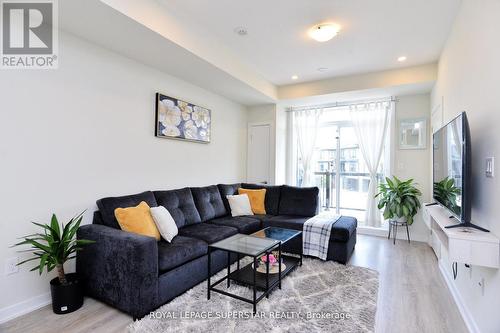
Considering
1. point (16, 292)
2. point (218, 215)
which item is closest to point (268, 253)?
point (218, 215)

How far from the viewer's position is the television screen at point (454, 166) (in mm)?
1741

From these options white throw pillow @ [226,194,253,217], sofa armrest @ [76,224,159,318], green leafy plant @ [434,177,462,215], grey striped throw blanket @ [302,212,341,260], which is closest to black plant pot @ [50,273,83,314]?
sofa armrest @ [76,224,159,318]

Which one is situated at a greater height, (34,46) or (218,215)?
(34,46)

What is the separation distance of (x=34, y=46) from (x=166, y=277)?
228 cm

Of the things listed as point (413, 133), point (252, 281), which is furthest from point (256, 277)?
point (413, 133)

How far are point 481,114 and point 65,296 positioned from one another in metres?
3.39

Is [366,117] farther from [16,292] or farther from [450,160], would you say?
[16,292]

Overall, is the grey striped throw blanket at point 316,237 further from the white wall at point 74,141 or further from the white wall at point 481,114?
the white wall at point 74,141

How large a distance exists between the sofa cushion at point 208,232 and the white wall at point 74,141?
2.44 ft

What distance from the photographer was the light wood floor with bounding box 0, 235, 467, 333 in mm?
1924

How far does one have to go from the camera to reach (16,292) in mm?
2080

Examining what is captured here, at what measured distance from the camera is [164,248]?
2326 mm

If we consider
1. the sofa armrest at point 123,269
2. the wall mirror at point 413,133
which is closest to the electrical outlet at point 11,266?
the sofa armrest at point 123,269

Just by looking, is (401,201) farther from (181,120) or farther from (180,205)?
(181,120)
